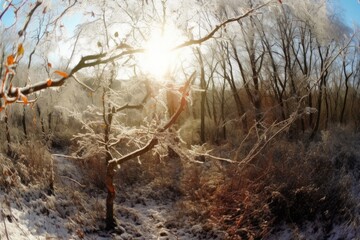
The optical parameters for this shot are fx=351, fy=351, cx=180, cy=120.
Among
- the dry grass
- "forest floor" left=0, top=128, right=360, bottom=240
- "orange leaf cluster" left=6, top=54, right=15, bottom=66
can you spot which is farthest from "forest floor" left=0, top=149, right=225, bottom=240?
"orange leaf cluster" left=6, top=54, right=15, bottom=66

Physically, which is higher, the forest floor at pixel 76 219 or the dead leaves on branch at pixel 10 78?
the dead leaves on branch at pixel 10 78

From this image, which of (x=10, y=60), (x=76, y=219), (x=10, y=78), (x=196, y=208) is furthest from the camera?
(x=196, y=208)

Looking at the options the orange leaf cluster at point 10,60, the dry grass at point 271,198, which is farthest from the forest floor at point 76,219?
the orange leaf cluster at point 10,60

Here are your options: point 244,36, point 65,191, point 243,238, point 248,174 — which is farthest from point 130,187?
point 244,36

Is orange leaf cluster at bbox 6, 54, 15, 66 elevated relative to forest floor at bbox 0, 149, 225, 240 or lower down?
elevated

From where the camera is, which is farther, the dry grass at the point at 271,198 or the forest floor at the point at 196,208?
the dry grass at the point at 271,198

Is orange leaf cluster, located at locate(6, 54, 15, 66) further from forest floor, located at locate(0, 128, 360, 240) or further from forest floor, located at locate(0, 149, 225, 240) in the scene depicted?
forest floor, located at locate(0, 149, 225, 240)

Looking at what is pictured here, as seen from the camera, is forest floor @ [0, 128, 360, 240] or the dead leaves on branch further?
forest floor @ [0, 128, 360, 240]

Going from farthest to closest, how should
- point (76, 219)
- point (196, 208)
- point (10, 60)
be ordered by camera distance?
1. point (196, 208)
2. point (76, 219)
3. point (10, 60)

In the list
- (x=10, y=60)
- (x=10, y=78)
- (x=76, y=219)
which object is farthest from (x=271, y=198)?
(x=10, y=60)

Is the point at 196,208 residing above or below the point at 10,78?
below

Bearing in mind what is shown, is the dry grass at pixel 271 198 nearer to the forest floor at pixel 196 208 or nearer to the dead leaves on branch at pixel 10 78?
the forest floor at pixel 196 208

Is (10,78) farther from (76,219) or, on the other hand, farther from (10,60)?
(76,219)

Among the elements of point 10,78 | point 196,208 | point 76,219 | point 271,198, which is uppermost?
point 10,78
